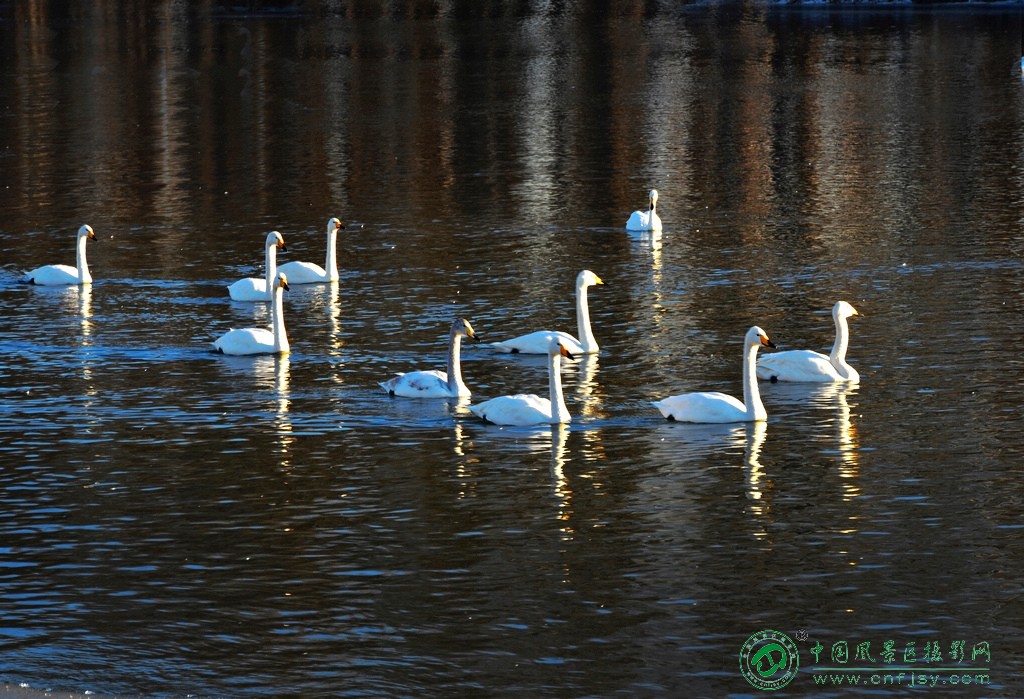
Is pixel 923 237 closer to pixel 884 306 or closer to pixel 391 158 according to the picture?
pixel 884 306

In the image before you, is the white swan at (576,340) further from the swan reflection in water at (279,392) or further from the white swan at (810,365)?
the swan reflection in water at (279,392)

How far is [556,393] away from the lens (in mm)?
20688

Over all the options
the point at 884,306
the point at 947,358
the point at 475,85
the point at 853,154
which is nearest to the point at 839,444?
the point at 947,358

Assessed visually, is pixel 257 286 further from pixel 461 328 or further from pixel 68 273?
pixel 461 328

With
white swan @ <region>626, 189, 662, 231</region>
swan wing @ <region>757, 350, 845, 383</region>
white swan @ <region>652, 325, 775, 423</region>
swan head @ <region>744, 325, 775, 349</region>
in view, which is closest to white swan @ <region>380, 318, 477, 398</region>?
white swan @ <region>652, 325, 775, 423</region>

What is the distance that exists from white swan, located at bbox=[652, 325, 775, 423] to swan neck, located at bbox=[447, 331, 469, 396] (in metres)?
2.72

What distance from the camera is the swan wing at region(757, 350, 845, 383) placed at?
74.2ft

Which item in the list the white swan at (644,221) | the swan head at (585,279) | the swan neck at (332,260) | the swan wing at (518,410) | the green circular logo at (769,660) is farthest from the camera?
the white swan at (644,221)

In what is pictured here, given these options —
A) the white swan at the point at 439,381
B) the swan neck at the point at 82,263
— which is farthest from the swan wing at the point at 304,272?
the white swan at the point at 439,381

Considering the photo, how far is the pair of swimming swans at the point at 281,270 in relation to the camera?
29.3 meters

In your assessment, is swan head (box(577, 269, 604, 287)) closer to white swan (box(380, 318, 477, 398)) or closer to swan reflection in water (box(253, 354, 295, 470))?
white swan (box(380, 318, 477, 398))

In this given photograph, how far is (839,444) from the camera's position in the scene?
65.0 feet

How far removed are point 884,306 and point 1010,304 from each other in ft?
6.15

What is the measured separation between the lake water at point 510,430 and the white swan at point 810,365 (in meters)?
0.23
